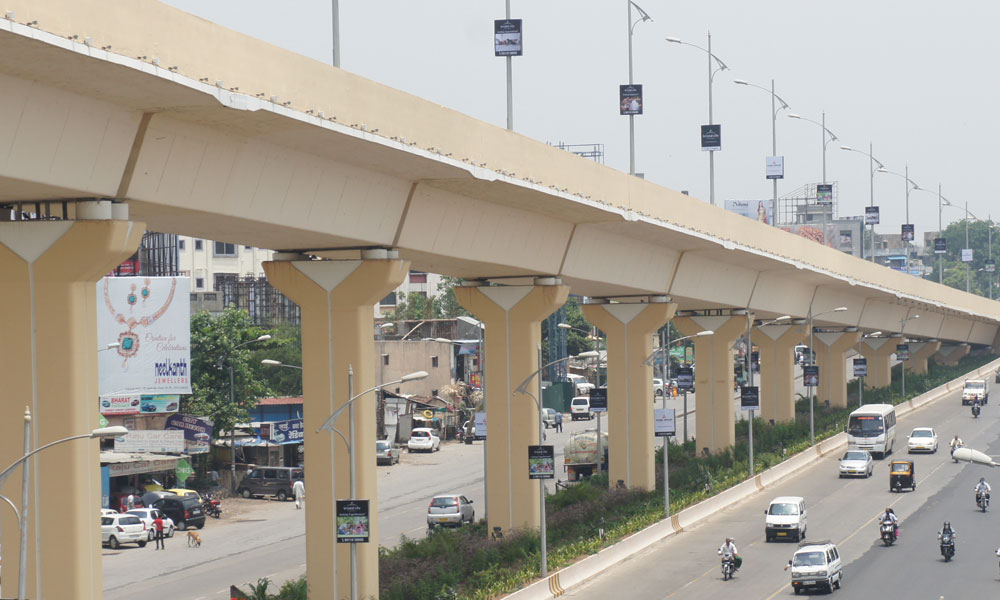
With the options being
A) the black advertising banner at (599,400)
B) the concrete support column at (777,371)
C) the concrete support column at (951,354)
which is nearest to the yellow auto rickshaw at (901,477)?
the black advertising banner at (599,400)

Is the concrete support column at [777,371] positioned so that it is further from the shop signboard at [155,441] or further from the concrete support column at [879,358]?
the shop signboard at [155,441]

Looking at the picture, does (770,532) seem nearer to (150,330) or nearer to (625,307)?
(625,307)

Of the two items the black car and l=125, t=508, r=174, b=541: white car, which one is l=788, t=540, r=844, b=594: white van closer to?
l=125, t=508, r=174, b=541: white car

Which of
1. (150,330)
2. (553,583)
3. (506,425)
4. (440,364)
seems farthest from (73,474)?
(440,364)

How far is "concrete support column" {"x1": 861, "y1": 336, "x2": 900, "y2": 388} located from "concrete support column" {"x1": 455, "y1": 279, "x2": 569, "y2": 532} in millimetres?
76687

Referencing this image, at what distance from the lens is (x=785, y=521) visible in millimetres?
47875

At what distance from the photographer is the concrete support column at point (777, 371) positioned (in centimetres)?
8581

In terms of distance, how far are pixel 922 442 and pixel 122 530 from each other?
43.1 meters

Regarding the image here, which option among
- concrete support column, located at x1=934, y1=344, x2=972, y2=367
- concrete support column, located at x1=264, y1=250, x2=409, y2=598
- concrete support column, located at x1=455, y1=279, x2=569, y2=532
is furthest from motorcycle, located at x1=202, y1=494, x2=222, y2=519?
concrete support column, located at x1=934, y1=344, x2=972, y2=367

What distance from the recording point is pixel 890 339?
11612 cm

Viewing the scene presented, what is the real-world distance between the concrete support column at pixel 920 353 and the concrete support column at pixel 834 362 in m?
25.3

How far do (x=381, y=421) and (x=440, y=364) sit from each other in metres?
9.88

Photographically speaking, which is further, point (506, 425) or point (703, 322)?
point (703, 322)

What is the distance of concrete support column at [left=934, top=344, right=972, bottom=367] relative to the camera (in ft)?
471
